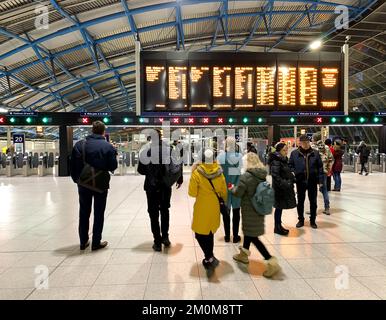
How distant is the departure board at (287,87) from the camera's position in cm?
615

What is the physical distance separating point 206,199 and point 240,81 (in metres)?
3.49

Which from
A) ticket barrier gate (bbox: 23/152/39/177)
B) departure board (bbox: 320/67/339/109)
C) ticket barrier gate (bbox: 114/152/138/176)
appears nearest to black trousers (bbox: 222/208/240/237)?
departure board (bbox: 320/67/339/109)

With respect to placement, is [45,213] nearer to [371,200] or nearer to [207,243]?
[207,243]

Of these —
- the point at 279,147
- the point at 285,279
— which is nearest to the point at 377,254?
the point at 285,279

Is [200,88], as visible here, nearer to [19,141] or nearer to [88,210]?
[88,210]

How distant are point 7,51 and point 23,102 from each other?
10.3 metres

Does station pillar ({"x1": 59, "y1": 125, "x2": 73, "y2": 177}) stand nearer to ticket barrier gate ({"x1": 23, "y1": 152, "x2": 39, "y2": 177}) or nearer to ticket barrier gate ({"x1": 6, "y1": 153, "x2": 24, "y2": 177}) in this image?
ticket barrier gate ({"x1": 23, "y1": 152, "x2": 39, "y2": 177})

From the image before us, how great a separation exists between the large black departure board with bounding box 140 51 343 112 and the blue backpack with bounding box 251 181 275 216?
307 cm

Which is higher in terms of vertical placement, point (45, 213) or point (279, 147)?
point (279, 147)

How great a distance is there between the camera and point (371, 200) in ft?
25.4

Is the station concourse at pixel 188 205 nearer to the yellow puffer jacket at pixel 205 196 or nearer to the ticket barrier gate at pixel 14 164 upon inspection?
the yellow puffer jacket at pixel 205 196

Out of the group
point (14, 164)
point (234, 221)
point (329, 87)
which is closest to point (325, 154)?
point (329, 87)

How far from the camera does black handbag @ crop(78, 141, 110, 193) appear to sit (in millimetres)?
4070
